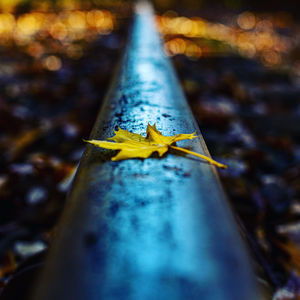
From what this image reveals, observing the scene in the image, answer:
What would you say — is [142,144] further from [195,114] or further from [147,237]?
[195,114]

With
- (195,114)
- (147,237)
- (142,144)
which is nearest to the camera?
(147,237)

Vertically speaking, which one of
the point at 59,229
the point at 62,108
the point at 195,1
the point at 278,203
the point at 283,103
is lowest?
the point at 278,203

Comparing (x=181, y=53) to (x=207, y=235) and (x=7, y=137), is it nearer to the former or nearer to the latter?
(x=7, y=137)

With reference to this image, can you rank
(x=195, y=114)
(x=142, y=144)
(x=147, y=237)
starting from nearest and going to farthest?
(x=147, y=237) < (x=142, y=144) < (x=195, y=114)

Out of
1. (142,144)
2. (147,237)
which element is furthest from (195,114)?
(147,237)

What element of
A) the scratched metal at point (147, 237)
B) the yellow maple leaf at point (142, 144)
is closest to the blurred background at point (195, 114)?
the scratched metal at point (147, 237)

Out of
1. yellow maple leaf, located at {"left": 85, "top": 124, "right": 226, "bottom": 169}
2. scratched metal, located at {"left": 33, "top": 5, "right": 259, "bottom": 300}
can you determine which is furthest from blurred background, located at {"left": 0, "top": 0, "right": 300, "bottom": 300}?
yellow maple leaf, located at {"left": 85, "top": 124, "right": 226, "bottom": 169}

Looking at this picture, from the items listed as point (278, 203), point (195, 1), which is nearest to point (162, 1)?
point (195, 1)
